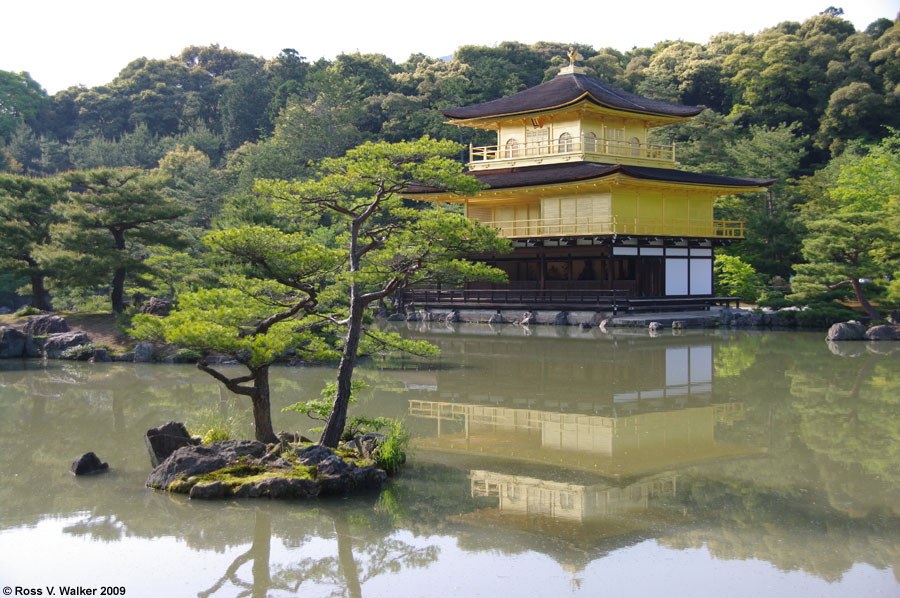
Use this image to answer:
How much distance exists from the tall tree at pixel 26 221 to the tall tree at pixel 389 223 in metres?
16.8

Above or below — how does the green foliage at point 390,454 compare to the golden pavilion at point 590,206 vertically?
below

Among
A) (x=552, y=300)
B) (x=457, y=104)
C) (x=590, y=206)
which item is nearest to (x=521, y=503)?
(x=552, y=300)

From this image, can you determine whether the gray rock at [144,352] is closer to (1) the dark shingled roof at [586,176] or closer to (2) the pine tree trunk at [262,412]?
(1) the dark shingled roof at [586,176]

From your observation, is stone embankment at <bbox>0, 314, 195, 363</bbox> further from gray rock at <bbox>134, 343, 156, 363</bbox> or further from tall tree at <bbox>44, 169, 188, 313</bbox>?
tall tree at <bbox>44, 169, 188, 313</bbox>

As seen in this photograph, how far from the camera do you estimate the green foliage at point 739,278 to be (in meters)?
29.0

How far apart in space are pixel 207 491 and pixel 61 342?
15.4 meters

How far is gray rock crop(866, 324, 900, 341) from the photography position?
70.1ft

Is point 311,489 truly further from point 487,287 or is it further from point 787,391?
point 487,287

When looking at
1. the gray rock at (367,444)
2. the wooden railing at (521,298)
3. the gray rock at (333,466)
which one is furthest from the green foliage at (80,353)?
the gray rock at (333,466)

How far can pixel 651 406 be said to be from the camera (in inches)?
488

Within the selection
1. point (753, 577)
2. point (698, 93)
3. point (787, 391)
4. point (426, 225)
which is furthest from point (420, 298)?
point (698, 93)

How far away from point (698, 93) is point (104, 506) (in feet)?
168

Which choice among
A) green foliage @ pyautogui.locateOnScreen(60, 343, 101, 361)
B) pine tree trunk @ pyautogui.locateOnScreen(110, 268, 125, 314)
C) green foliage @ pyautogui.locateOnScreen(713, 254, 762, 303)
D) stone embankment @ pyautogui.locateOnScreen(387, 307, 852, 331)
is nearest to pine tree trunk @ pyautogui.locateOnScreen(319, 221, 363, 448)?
green foliage @ pyautogui.locateOnScreen(60, 343, 101, 361)

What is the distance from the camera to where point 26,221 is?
24.3 meters
